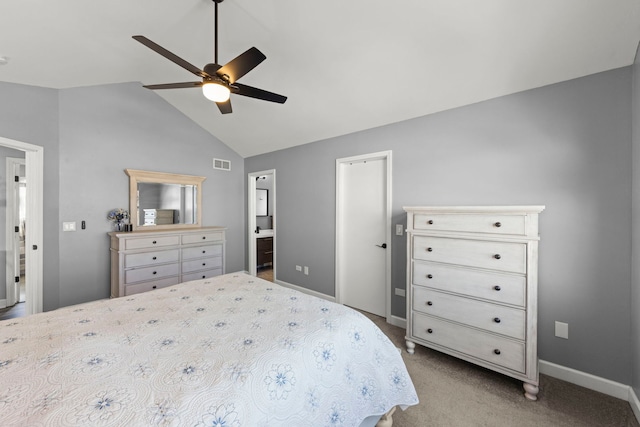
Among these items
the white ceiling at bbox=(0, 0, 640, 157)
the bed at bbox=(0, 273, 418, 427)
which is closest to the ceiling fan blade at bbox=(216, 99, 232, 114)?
the white ceiling at bbox=(0, 0, 640, 157)

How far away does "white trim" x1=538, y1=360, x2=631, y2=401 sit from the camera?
1.83 m

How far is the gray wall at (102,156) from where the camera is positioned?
3.08 meters

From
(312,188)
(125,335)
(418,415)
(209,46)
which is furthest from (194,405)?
(312,188)

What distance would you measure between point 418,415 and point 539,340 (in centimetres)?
131

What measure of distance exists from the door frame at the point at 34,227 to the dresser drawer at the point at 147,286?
0.86 m

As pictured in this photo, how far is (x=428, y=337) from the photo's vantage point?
2.30m

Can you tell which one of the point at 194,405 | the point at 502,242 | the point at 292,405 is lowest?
the point at 292,405

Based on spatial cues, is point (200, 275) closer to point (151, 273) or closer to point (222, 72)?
point (151, 273)

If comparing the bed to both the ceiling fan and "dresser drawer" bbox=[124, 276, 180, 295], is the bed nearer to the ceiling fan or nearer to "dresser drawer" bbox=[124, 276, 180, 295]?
the ceiling fan

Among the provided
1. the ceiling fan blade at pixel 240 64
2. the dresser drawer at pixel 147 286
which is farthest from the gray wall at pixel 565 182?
the dresser drawer at pixel 147 286

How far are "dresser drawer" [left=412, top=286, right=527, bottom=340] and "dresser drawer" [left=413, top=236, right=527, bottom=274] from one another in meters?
0.30

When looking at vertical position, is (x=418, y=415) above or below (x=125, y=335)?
below

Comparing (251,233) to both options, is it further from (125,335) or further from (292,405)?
(292,405)

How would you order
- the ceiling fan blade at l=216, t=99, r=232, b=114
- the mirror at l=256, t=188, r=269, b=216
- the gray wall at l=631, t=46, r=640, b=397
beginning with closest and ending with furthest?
1. the gray wall at l=631, t=46, r=640, b=397
2. the ceiling fan blade at l=216, t=99, r=232, b=114
3. the mirror at l=256, t=188, r=269, b=216
